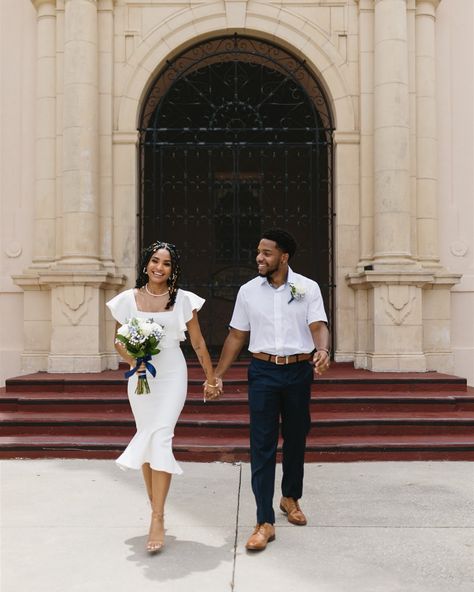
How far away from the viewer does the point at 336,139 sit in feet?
34.3

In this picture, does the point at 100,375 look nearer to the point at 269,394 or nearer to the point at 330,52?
the point at 269,394

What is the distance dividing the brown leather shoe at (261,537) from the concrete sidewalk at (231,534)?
0.16 ft

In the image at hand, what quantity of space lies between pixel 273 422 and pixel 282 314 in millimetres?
→ 742

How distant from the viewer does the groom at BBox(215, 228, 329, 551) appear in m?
4.75

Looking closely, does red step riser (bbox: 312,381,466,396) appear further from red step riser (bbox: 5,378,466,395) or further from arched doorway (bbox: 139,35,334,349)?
arched doorway (bbox: 139,35,334,349)

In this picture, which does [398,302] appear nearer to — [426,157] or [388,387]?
[388,387]

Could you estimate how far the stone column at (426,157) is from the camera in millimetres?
10297

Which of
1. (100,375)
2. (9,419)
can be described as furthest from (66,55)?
(9,419)

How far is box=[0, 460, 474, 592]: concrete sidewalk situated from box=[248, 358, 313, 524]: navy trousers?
354 mm

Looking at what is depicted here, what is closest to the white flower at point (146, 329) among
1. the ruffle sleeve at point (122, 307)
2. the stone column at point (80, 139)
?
the ruffle sleeve at point (122, 307)

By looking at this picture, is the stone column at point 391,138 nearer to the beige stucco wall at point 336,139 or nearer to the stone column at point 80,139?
the beige stucco wall at point 336,139

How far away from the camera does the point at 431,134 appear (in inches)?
406

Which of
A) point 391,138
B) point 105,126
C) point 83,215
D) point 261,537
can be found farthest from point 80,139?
point 261,537

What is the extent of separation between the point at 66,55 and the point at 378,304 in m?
5.57
